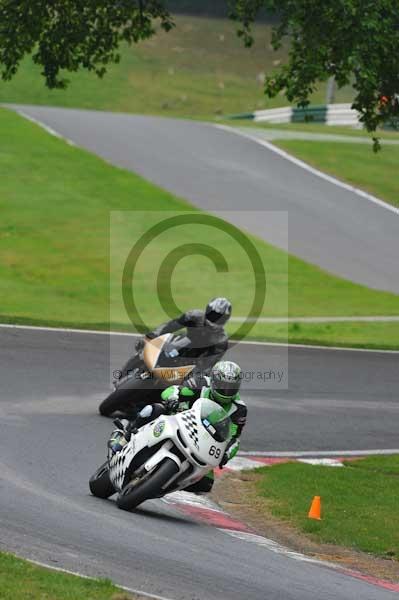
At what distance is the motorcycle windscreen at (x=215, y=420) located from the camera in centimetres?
1134

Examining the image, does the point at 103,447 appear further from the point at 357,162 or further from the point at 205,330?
the point at 357,162

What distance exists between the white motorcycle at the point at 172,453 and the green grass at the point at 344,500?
1.60 meters

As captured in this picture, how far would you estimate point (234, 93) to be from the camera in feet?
196

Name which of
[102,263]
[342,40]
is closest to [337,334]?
[102,263]

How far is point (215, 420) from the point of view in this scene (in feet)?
37.2

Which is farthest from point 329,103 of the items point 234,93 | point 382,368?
point 382,368

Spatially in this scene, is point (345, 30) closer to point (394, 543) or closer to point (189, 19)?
A: point (394, 543)

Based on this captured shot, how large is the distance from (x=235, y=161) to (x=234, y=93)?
19047mm

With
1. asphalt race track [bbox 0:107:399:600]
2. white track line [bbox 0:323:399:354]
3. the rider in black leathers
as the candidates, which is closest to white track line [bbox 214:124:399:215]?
asphalt race track [bbox 0:107:399:600]

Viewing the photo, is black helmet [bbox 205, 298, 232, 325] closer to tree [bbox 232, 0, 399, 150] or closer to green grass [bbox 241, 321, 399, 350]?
tree [bbox 232, 0, 399, 150]

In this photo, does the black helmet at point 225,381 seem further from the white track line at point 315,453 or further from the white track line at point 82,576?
the white track line at point 315,453

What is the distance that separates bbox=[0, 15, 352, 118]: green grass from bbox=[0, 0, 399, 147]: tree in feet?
97.8

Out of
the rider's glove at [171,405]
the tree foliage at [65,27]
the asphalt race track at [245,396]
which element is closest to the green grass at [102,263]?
the asphalt race track at [245,396]

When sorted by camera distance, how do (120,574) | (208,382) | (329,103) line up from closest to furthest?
(120,574), (208,382), (329,103)
